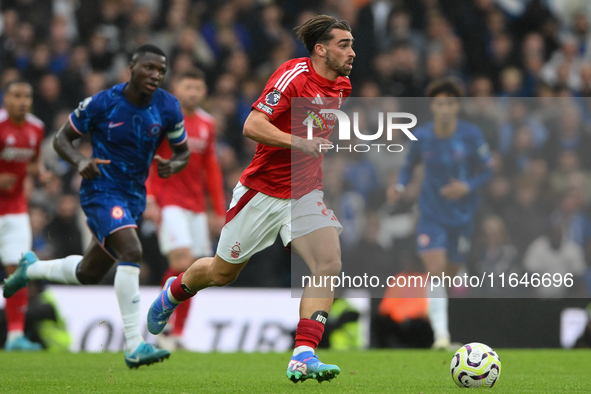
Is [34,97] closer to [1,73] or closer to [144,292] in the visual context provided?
[1,73]

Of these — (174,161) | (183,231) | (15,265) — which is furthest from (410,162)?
(15,265)

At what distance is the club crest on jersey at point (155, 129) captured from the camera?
7.73m

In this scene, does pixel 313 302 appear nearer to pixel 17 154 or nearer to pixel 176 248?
pixel 176 248

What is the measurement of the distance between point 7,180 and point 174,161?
9.53 ft

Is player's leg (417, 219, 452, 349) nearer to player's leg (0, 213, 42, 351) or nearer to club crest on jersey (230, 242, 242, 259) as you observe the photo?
club crest on jersey (230, 242, 242, 259)

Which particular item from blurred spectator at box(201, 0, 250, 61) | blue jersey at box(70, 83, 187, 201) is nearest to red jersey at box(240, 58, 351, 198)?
blue jersey at box(70, 83, 187, 201)

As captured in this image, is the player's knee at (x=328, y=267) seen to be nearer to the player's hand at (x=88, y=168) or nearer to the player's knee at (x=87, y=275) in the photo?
the player's hand at (x=88, y=168)

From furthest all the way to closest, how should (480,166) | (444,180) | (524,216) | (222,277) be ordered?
1. (524,216)
2. (444,180)
3. (480,166)
4. (222,277)

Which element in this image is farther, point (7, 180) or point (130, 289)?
point (7, 180)

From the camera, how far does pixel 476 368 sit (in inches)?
229

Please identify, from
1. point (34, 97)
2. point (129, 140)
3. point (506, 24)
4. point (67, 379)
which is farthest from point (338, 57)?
point (506, 24)

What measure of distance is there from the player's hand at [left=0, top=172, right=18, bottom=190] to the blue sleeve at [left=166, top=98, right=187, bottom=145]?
2815mm

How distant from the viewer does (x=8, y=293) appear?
8234 mm

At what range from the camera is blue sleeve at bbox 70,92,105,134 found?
7.61 metres
